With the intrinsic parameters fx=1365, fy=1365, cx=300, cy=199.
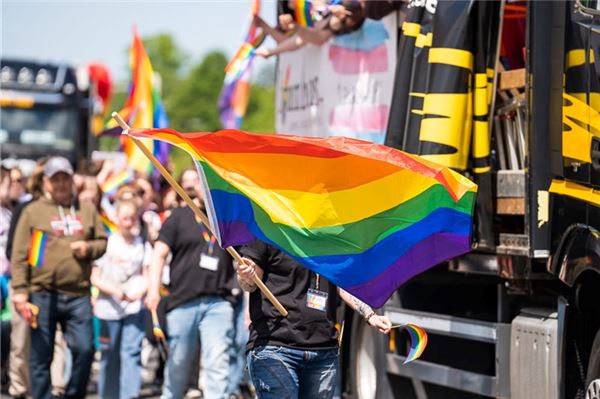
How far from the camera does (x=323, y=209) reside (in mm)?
6559

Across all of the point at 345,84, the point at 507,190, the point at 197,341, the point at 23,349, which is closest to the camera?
the point at 507,190

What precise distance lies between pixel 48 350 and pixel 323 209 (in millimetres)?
5074

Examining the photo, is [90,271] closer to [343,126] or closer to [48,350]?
[48,350]

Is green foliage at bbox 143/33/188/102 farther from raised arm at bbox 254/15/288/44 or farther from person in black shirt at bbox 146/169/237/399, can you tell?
person in black shirt at bbox 146/169/237/399

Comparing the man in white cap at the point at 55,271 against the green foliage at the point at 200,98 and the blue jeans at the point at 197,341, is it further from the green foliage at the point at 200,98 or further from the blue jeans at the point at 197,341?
the green foliage at the point at 200,98

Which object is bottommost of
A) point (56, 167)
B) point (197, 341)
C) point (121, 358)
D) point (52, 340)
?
point (121, 358)

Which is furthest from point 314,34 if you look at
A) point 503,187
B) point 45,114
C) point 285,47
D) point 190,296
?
point 45,114

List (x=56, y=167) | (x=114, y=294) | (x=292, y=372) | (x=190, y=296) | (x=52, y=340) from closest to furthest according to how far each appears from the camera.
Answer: (x=292, y=372), (x=190, y=296), (x=56, y=167), (x=52, y=340), (x=114, y=294)

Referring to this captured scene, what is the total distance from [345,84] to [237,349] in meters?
2.77

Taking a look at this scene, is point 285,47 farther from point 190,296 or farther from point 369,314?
point 369,314

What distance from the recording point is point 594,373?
7.21m

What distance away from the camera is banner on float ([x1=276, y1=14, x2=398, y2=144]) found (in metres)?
9.77

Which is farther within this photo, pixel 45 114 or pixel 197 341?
pixel 45 114

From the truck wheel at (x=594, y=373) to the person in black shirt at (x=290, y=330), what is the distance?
1.17 m
